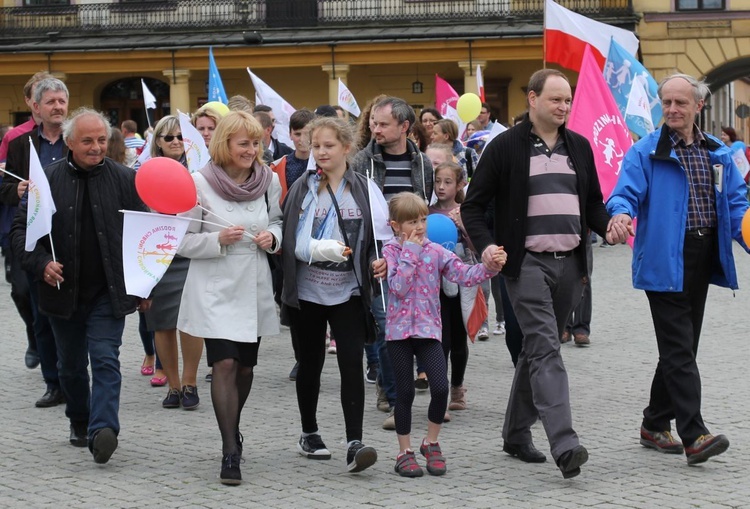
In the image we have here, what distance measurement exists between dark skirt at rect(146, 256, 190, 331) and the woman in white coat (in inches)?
77.8

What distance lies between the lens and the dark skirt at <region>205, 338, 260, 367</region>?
6.40 meters

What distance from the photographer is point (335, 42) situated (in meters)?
33.3

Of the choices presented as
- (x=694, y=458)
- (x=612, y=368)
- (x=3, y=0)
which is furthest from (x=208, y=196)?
(x=3, y=0)

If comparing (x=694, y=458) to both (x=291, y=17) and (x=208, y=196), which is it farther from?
(x=291, y=17)

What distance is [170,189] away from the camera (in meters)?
6.34

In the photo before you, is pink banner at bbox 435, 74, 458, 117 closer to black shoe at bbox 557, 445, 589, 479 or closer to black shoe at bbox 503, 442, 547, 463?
black shoe at bbox 503, 442, 547, 463

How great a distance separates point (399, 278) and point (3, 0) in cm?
3349

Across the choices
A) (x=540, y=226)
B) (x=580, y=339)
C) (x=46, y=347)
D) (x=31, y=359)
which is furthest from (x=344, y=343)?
(x=580, y=339)

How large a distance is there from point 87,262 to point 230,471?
4.83 feet

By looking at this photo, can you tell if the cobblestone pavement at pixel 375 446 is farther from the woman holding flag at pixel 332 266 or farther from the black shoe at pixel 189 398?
the woman holding flag at pixel 332 266

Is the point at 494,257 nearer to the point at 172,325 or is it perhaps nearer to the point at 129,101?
the point at 172,325

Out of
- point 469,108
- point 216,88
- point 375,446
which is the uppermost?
point 216,88

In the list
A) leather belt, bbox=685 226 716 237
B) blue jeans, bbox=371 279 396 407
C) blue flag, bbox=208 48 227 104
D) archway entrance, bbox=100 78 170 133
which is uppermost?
archway entrance, bbox=100 78 170 133

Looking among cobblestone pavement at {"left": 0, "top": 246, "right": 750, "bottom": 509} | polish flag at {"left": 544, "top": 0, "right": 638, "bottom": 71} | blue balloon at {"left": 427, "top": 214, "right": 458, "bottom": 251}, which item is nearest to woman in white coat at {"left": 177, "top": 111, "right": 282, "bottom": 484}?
cobblestone pavement at {"left": 0, "top": 246, "right": 750, "bottom": 509}
